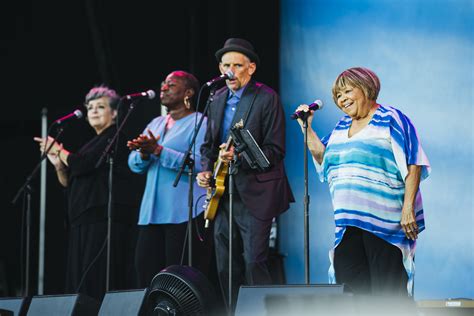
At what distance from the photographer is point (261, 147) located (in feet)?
15.5

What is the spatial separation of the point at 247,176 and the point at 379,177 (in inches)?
38.5

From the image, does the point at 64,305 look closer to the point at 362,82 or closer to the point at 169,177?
the point at 169,177

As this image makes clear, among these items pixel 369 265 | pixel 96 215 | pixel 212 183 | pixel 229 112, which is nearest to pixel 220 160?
pixel 212 183

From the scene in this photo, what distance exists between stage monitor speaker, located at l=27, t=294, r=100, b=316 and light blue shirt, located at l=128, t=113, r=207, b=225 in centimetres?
131

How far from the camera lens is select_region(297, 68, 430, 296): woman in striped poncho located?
3779 millimetres

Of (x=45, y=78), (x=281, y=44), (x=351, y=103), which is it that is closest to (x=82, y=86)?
(x=45, y=78)

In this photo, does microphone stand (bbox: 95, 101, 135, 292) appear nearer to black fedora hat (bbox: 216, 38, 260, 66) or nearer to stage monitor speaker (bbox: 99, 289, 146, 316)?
black fedora hat (bbox: 216, 38, 260, 66)

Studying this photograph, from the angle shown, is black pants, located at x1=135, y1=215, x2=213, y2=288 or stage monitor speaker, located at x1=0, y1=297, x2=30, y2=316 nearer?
stage monitor speaker, located at x1=0, y1=297, x2=30, y2=316

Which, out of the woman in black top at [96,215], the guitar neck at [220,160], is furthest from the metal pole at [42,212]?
the guitar neck at [220,160]

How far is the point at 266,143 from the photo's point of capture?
186 inches

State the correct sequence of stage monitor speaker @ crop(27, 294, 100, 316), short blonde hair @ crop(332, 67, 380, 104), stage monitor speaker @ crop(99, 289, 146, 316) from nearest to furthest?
stage monitor speaker @ crop(99, 289, 146, 316), stage monitor speaker @ crop(27, 294, 100, 316), short blonde hair @ crop(332, 67, 380, 104)

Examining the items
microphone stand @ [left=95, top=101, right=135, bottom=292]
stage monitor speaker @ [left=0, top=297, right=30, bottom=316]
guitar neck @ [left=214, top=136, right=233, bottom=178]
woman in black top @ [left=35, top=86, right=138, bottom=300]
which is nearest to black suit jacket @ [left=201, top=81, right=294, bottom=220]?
guitar neck @ [left=214, top=136, right=233, bottom=178]

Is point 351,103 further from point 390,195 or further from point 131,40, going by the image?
point 131,40

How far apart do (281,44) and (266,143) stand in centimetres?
224
